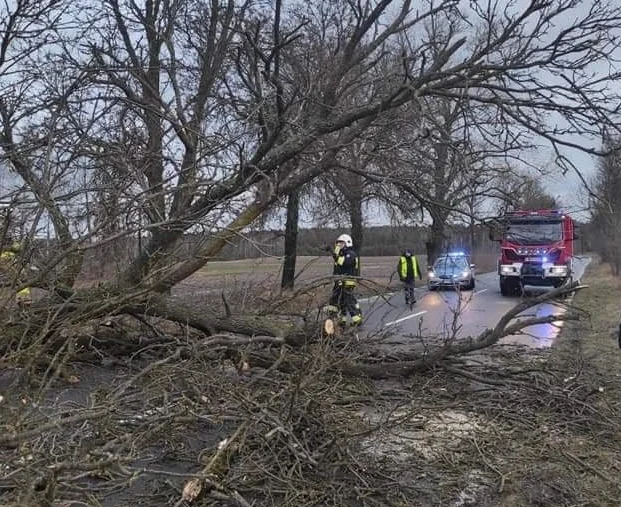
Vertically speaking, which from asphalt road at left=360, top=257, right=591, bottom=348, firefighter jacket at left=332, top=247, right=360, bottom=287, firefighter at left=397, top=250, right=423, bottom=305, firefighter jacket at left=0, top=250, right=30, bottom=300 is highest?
firefighter jacket at left=0, top=250, right=30, bottom=300

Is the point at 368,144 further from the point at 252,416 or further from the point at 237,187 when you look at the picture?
the point at 252,416

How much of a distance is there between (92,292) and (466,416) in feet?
11.5

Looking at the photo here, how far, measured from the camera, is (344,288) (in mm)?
8039

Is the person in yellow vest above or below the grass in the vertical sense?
above

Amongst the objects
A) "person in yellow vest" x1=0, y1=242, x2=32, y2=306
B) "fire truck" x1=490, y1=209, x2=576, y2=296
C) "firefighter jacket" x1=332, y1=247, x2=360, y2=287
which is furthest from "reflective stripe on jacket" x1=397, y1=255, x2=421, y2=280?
"person in yellow vest" x1=0, y1=242, x2=32, y2=306

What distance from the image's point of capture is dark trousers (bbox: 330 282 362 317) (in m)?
7.07

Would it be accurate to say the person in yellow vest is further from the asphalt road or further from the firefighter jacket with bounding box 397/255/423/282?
the firefighter jacket with bounding box 397/255/423/282

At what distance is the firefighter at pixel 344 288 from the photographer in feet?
22.4

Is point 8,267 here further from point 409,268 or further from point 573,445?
point 409,268

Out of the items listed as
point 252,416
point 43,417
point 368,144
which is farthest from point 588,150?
point 43,417

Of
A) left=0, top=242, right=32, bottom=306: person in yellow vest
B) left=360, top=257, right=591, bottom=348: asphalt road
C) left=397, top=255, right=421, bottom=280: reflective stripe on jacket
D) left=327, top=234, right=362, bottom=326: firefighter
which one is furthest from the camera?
left=397, top=255, right=421, bottom=280: reflective stripe on jacket

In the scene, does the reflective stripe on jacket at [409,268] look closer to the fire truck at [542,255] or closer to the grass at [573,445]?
the fire truck at [542,255]

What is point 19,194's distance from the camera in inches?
209

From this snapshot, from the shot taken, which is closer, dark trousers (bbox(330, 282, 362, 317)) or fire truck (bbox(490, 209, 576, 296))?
dark trousers (bbox(330, 282, 362, 317))
